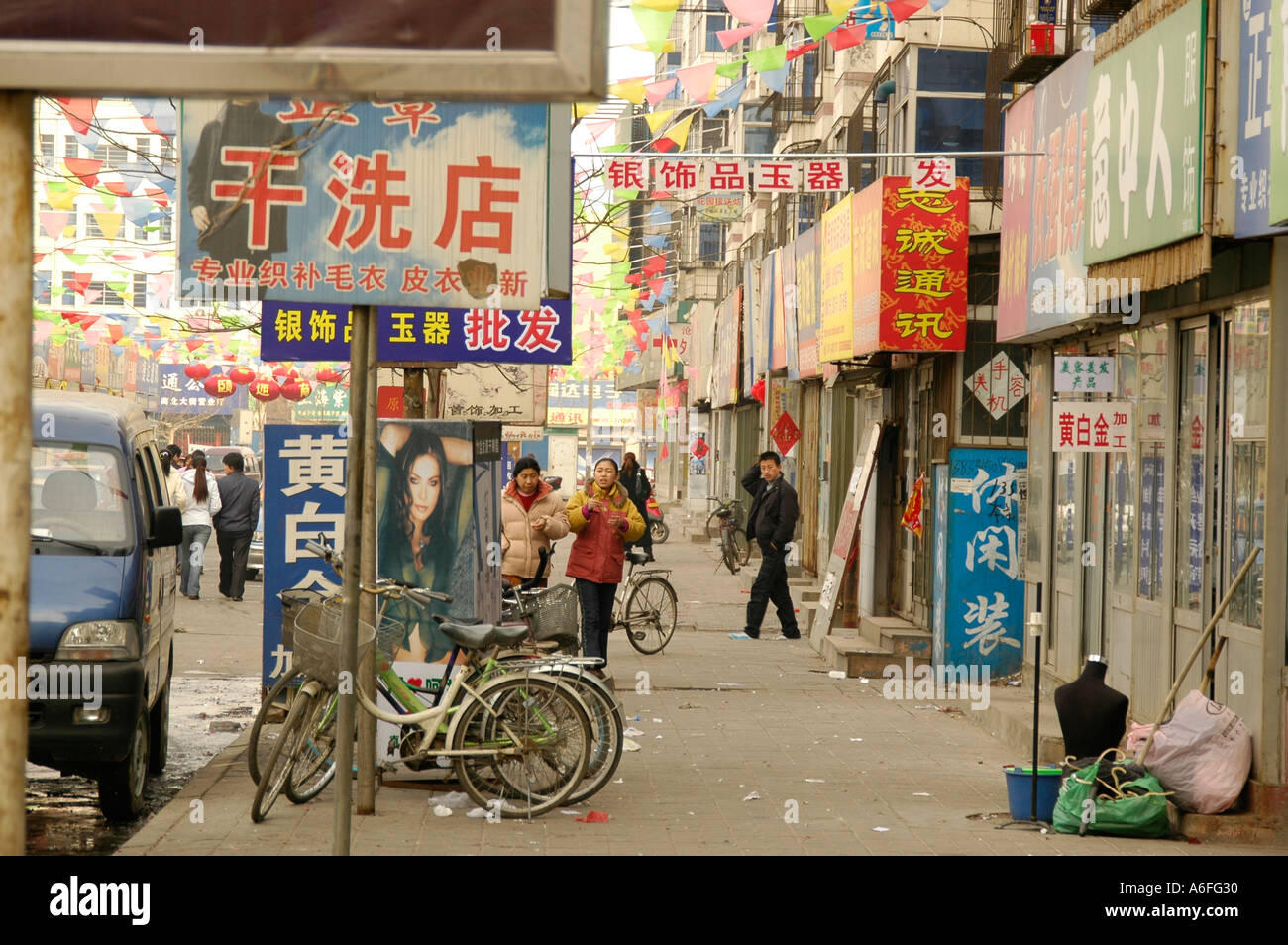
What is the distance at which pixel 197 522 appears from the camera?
22.2 meters

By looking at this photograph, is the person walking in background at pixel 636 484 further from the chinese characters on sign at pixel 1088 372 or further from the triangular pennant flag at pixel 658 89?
the chinese characters on sign at pixel 1088 372

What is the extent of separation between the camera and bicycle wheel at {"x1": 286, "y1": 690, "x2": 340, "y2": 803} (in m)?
8.55

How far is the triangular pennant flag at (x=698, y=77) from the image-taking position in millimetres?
14469

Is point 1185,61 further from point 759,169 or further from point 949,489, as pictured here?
point 759,169

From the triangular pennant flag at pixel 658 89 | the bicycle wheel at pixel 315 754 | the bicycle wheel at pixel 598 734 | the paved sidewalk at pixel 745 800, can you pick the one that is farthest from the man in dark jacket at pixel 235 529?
the bicycle wheel at pixel 598 734

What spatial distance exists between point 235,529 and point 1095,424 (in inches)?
596

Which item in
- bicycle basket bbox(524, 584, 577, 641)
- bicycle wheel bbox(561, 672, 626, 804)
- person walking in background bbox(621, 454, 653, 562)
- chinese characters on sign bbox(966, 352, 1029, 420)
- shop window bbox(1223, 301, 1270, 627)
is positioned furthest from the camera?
person walking in background bbox(621, 454, 653, 562)

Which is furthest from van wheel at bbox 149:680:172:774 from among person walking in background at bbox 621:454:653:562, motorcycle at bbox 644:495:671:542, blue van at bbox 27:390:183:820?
motorcycle at bbox 644:495:671:542

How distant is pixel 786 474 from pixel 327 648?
77.8 ft

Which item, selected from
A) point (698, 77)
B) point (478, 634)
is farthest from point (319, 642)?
point (698, 77)

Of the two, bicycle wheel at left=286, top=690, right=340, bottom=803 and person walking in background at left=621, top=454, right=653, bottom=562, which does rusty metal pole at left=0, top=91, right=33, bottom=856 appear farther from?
person walking in background at left=621, top=454, right=653, bottom=562

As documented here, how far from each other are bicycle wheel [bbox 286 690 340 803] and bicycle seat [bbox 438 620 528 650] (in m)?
0.72

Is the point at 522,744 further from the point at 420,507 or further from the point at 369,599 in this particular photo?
the point at 420,507

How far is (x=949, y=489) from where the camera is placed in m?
15.8
